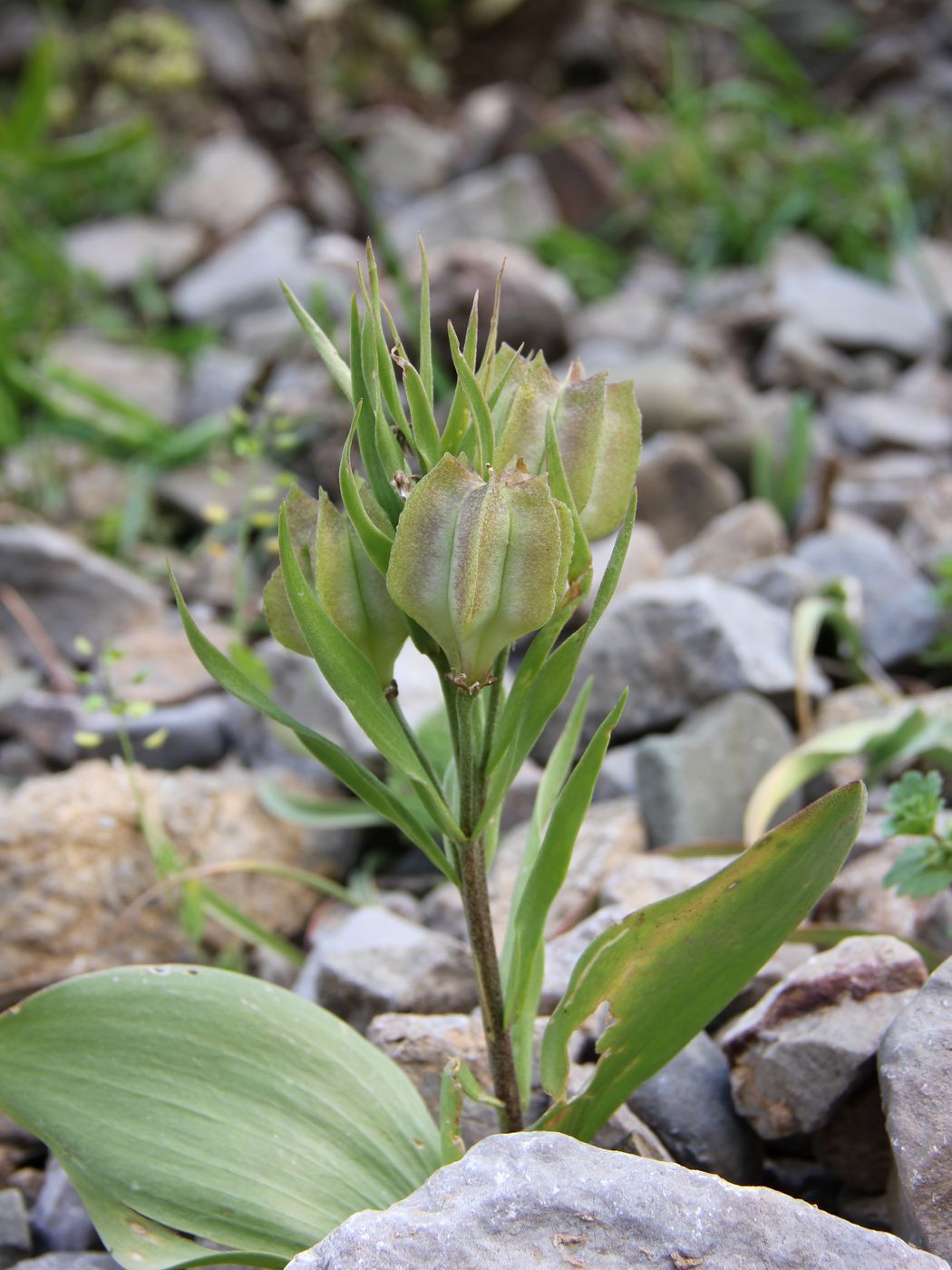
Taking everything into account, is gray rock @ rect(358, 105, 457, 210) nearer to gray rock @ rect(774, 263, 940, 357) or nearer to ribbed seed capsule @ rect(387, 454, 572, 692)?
gray rock @ rect(774, 263, 940, 357)

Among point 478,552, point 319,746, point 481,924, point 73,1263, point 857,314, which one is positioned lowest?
point 857,314

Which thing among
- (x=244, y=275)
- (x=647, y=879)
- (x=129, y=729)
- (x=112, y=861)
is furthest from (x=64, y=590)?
(x=244, y=275)

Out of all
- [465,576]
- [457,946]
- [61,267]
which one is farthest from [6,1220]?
[61,267]

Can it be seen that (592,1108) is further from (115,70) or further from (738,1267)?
(115,70)

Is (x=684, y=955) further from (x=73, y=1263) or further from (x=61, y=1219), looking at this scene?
(x=61, y=1219)

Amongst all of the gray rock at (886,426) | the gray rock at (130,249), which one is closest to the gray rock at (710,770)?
the gray rock at (886,426)

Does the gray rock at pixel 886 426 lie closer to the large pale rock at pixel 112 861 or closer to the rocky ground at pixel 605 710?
the rocky ground at pixel 605 710
